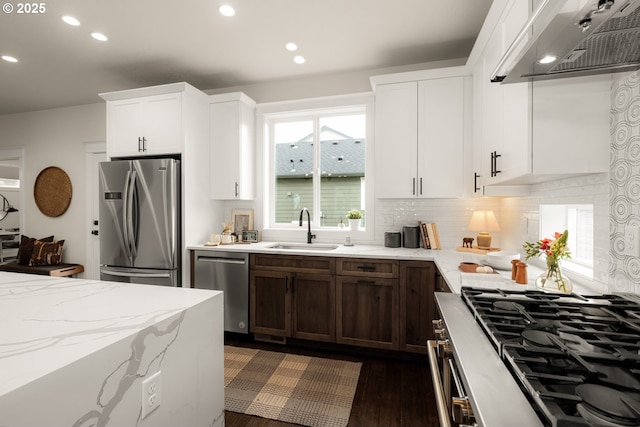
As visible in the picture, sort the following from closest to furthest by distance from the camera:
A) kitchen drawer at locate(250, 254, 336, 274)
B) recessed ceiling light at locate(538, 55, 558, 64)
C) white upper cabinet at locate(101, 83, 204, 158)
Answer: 1. recessed ceiling light at locate(538, 55, 558, 64)
2. kitchen drawer at locate(250, 254, 336, 274)
3. white upper cabinet at locate(101, 83, 204, 158)

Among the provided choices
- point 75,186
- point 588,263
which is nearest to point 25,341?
point 588,263

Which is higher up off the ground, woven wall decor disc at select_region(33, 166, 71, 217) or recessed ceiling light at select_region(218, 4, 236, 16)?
recessed ceiling light at select_region(218, 4, 236, 16)

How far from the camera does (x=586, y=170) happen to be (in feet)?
4.86

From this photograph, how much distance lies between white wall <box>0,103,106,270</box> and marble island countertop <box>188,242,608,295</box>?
2.61 meters

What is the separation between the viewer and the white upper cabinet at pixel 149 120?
312 centimetres

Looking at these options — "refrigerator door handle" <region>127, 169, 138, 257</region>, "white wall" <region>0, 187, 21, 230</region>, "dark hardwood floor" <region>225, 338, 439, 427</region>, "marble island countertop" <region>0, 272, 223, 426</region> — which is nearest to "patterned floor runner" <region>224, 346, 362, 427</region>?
"dark hardwood floor" <region>225, 338, 439, 427</region>

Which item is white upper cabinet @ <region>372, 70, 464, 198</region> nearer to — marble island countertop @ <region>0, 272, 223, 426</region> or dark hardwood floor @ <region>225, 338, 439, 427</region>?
dark hardwood floor @ <region>225, 338, 439, 427</region>

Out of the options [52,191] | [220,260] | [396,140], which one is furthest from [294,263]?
[52,191]

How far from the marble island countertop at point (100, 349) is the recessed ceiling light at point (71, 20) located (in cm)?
216

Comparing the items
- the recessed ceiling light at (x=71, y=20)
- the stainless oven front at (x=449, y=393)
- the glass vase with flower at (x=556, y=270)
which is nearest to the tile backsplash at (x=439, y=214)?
the glass vase with flower at (x=556, y=270)

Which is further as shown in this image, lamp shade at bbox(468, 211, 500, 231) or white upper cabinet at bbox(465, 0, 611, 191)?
lamp shade at bbox(468, 211, 500, 231)

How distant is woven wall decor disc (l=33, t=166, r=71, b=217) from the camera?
178 inches

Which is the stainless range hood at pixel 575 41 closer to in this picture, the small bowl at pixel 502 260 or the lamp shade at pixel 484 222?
the small bowl at pixel 502 260

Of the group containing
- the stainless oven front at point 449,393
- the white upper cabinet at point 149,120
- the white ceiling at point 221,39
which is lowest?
the stainless oven front at point 449,393
